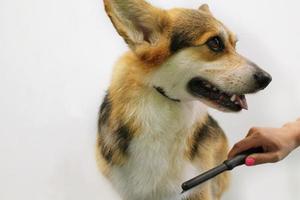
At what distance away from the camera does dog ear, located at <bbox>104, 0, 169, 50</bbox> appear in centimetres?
84

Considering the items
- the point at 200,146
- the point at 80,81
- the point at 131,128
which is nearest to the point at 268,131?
the point at 200,146

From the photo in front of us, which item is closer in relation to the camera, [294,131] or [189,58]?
[189,58]

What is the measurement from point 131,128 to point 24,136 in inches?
7.7

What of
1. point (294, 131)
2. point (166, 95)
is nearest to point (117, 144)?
point (166, 95)

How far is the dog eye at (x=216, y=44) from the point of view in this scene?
2.88 feet

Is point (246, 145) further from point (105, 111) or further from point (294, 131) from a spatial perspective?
point (105, 111)

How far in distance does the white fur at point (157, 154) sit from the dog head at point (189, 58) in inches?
1.5

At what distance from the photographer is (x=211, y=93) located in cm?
89

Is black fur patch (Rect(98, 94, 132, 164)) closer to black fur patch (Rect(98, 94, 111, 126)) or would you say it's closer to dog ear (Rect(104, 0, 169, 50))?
black fur patch (Rect(98, 94, 111, 126))

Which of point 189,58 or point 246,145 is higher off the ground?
point 189,58

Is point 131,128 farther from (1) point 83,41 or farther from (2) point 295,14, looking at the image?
(2) point 295,14

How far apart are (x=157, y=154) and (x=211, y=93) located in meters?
0.15

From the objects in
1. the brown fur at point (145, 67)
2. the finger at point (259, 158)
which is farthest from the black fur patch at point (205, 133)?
the finger at point (259, 158)

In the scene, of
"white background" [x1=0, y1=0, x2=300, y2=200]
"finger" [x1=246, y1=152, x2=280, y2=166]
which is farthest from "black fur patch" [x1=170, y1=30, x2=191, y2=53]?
"finger" [x1=246, y1=152, x2=280, y2=166]
